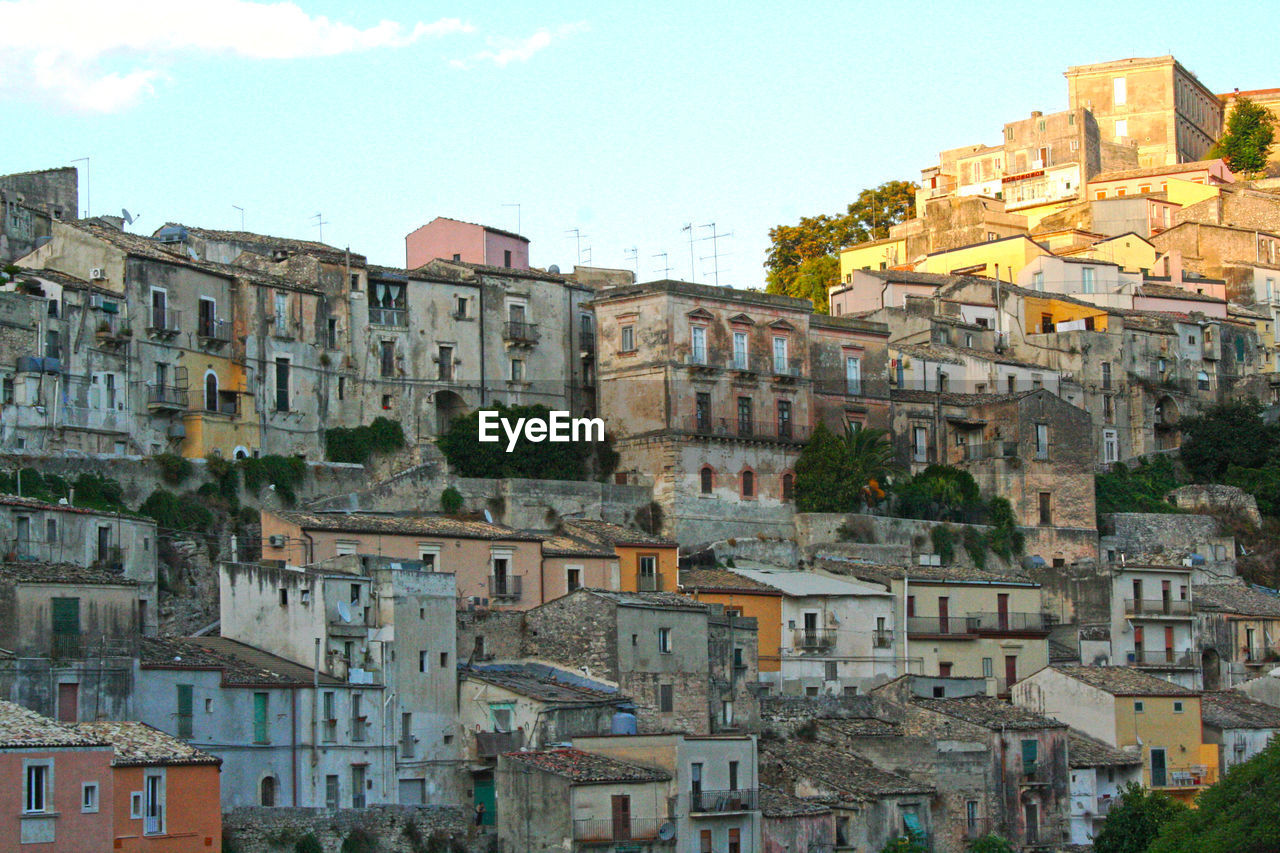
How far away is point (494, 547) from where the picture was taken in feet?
189

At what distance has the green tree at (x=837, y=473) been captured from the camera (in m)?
69.1

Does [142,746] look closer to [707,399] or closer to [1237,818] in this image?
[1237,818]

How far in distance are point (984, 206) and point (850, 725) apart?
194 feet

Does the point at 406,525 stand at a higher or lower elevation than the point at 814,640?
higher

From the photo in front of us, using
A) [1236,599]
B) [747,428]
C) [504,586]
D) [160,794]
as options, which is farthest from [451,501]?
[1236,599]

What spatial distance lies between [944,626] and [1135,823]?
35.5 ft

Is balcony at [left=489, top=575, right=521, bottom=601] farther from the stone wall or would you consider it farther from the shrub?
the stone wall

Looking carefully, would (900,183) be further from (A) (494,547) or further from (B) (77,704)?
(B) (77,704)

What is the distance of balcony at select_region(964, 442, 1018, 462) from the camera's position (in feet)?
247

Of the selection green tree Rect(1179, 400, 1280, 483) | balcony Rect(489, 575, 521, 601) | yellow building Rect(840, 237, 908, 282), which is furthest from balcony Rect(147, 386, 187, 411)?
yellow building Rect(840, 237, 908, 282)

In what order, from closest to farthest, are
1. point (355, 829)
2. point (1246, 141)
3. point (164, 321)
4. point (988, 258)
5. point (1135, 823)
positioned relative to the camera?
point (355, 829) < point (1135, 823) < point (164, 321) < point (988, 258) < point (1246, 141)

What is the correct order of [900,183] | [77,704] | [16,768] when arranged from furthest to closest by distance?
[900,183]
[77,704]
[16,768]

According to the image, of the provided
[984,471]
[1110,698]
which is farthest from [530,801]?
[984,471]

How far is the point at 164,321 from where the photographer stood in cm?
6088
